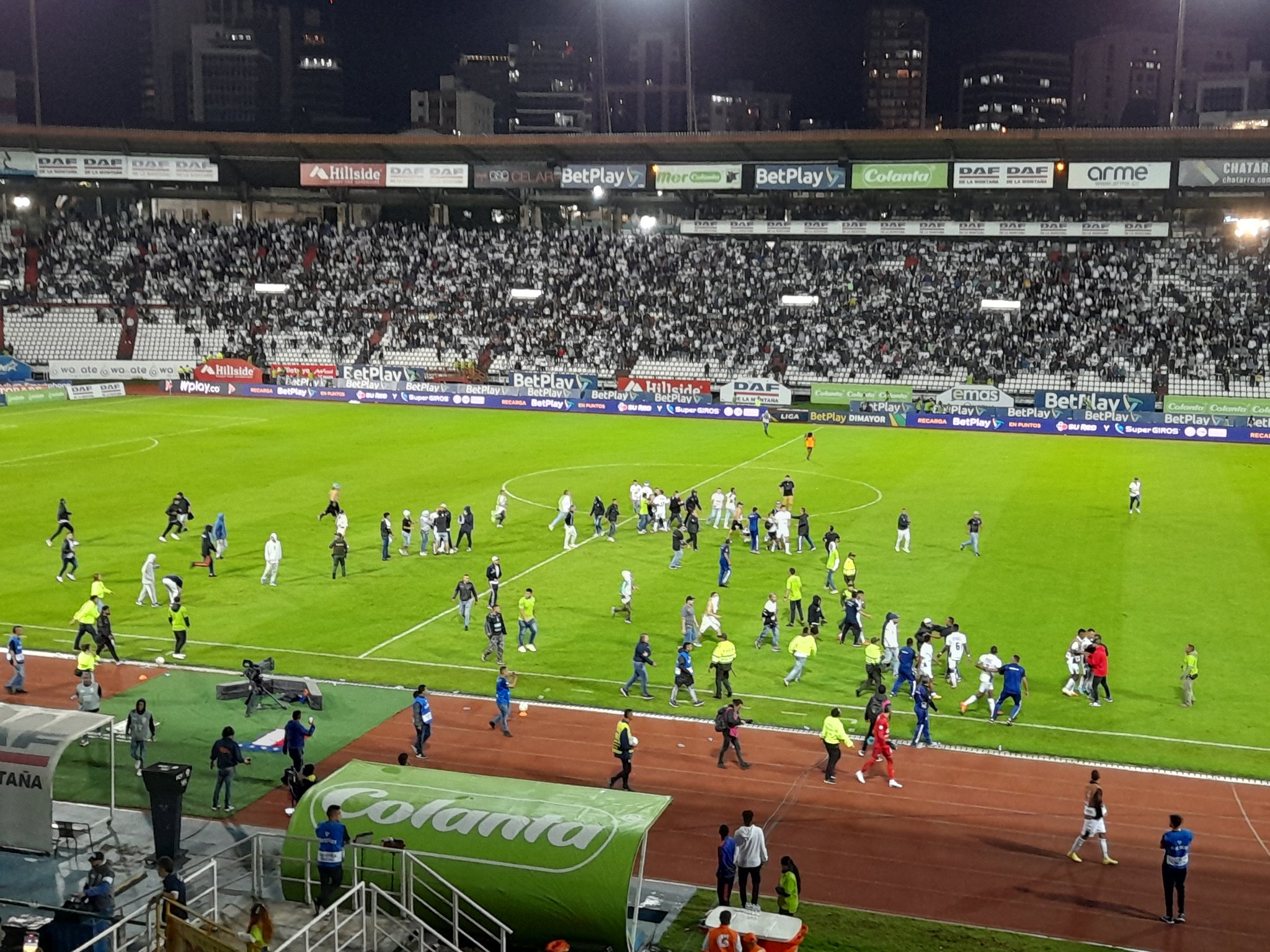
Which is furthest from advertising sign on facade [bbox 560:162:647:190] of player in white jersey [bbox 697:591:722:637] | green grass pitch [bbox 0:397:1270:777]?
player in white jersey [bbox 697:591:722:637]

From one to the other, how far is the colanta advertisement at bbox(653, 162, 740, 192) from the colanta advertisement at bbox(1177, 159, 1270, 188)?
83.4ft

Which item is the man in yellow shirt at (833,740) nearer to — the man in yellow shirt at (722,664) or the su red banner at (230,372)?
the man in yellow shirt at (722,664)

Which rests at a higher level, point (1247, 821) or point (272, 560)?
point (272, 560)

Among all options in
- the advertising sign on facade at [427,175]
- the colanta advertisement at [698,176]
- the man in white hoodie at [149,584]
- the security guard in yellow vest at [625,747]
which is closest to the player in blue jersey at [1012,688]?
the security guard in yellow vest at [625,747]

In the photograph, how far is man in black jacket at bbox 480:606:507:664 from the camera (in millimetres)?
23406

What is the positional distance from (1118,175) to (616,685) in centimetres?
5771

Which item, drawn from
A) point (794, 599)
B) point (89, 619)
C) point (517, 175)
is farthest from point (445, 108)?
point (89, 619)

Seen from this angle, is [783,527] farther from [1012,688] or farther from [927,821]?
[927,821]

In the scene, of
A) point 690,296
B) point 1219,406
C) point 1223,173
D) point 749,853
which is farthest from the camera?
point 690,296

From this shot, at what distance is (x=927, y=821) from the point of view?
16.9 metres

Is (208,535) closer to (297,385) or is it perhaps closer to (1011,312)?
(297,385)

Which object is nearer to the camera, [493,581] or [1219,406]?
[493,581]

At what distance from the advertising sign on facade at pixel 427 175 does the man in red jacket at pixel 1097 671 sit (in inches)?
2491

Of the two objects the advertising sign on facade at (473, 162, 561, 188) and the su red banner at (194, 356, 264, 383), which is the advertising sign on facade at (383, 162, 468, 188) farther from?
the su red banner at (194, 356, 264, 383)
